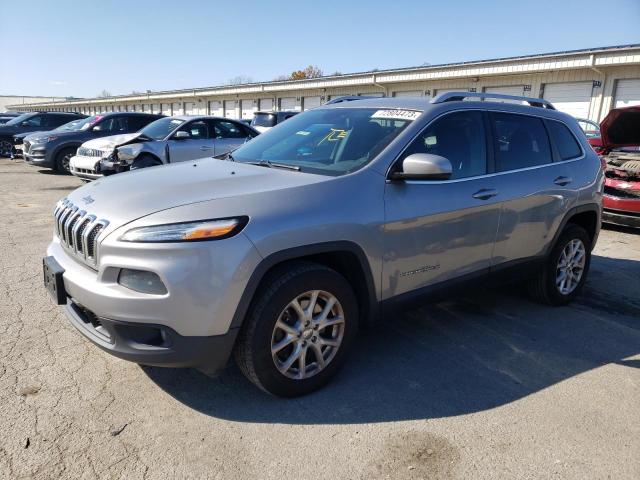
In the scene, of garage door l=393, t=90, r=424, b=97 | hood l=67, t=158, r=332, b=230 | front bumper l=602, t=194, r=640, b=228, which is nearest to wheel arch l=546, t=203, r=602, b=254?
hood l=67, t=158, r=332, b=230

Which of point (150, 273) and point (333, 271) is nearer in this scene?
point (150, 273)

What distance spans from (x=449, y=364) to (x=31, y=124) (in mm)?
18516

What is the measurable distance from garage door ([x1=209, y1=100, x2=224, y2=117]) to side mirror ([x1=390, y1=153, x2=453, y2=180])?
39354 millimetres

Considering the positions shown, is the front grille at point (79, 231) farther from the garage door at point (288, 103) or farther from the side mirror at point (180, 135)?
the garage door at point (288, 103)

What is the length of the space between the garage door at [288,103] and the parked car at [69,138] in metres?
19.2

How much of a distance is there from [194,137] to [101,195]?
759 cm

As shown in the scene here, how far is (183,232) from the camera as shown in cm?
245

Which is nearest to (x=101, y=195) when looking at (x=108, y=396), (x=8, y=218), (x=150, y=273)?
(x=150, y=273)

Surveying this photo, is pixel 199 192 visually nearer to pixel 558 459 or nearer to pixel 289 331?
pixel 289 331

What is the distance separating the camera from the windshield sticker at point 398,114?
3441 mm

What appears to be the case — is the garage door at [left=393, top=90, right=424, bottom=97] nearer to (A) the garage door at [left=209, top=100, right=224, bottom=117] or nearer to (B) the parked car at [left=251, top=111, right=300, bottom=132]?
(B) the parked car at [left=251, top=111, right=300, bottom=132]

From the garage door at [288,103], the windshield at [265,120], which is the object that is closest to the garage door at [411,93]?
the garage door at [288,103]

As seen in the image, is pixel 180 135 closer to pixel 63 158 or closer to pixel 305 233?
pixel 63 158

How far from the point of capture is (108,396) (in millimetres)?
2877
